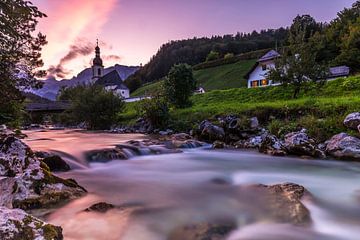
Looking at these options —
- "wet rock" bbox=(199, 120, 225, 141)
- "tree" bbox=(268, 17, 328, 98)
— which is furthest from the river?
"tree" bbox=(268, 17, 328, 98)

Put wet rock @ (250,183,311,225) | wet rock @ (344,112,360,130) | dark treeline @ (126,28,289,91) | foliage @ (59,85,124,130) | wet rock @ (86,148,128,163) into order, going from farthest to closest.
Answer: dark treeline @ (126,28,289,91), foliage @ (59,85,124,130), wet rock @ (344,112,360,130), wet rock @ (86,148,128,163), wet rock @ (250,183,311,225)

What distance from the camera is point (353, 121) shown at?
572 inches

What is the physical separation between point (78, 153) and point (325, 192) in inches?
367

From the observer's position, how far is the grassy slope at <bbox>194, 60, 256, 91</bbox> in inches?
2653

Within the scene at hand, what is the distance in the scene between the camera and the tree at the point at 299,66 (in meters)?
24.7

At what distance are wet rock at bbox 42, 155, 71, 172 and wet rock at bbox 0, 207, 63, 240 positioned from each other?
649cm

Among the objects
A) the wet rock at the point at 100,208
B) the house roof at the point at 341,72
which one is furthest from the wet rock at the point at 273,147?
the house roof at the point at 341,72

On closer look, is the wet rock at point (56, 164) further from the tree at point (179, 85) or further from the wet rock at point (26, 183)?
the tree at point (179, 85)

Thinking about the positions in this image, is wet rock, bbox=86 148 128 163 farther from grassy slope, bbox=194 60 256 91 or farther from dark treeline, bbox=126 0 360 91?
grassy slope, bbox=194 60 256 91

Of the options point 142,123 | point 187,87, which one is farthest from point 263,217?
point 187,87

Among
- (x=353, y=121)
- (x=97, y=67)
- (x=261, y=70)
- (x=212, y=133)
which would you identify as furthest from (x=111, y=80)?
(x=353, y=121)

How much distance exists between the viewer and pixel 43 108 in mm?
49875

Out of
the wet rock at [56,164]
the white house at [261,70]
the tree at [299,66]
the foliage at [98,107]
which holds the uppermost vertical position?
the white house at [261,70]

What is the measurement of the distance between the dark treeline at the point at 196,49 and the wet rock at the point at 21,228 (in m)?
98.7
